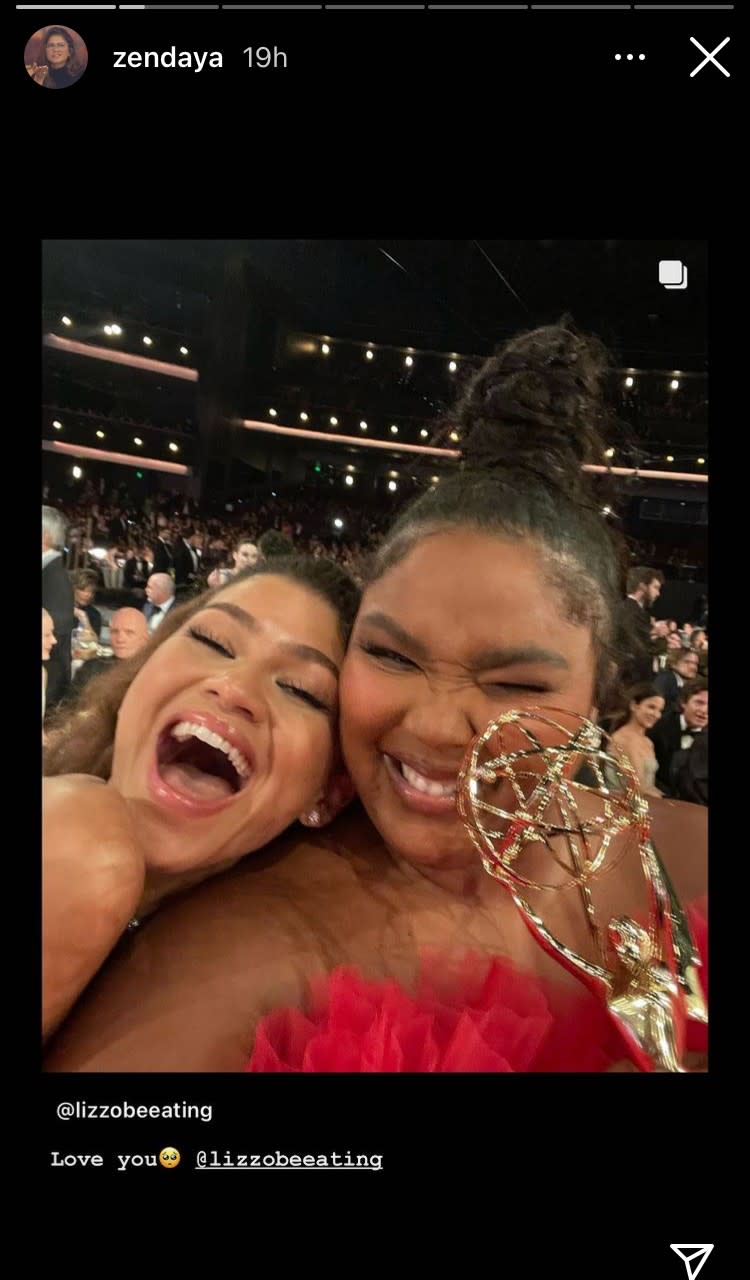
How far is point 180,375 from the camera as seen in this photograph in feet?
2.24

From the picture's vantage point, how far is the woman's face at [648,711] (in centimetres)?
70

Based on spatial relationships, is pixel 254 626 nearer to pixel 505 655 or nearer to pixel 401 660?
pixel 401 660

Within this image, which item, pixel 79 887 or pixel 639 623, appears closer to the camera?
pixel 79 887

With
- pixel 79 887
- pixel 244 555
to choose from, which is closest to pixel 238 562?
pixel 244 555

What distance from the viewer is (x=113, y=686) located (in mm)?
698

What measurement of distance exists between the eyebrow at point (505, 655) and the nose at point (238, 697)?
16 cm

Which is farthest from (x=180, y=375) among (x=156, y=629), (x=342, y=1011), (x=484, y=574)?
(x=342, y=1011)

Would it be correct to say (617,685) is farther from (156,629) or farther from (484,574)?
(156,629)

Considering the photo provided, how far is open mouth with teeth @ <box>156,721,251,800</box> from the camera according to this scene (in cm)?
68

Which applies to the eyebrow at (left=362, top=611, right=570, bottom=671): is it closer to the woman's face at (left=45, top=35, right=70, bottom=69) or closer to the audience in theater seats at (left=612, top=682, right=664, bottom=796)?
the audience in theater seats at (left=612, top=682, right=664, bottom=796)

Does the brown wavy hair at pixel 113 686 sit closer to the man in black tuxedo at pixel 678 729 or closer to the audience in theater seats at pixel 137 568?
the audience in theater seats at pixel 137 568
